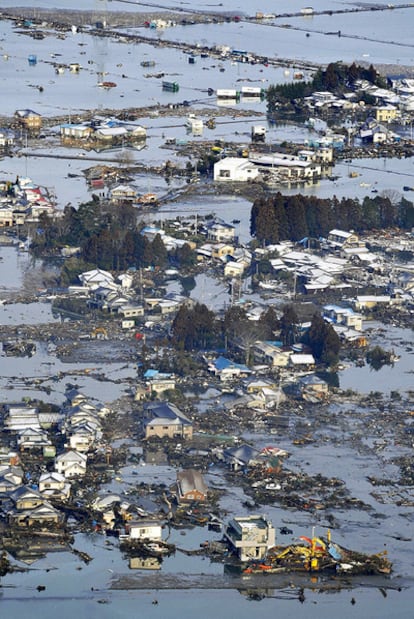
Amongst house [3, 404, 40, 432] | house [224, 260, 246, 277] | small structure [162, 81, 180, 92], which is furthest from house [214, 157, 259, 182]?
house [3, 404, 40, 432]

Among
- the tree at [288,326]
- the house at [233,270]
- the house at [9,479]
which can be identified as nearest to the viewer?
the house at [9,479]

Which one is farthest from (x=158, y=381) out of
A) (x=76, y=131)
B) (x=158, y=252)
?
(x=76, y=131)

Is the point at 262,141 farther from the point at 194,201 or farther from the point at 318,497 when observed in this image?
the point at 318,497

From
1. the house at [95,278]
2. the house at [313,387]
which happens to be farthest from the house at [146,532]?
the house at [95,278]

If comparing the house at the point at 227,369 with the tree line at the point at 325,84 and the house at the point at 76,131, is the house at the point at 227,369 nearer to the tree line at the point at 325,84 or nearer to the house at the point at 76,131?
the house at the point at 76,131

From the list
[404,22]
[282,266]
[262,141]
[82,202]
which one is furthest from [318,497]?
[404,22]

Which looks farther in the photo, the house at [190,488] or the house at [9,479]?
the house at [9,479]
